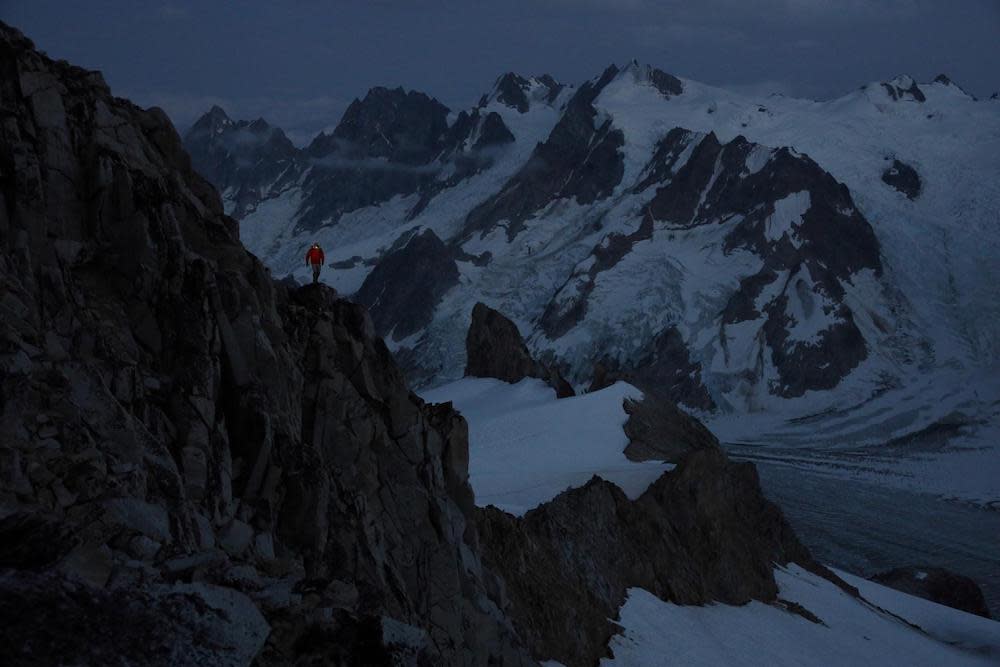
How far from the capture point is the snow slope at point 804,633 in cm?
Answer: 2562

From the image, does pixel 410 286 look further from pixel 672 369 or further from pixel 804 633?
pixel 804 633

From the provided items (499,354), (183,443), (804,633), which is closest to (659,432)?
(804,633)

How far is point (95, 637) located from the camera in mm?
7012

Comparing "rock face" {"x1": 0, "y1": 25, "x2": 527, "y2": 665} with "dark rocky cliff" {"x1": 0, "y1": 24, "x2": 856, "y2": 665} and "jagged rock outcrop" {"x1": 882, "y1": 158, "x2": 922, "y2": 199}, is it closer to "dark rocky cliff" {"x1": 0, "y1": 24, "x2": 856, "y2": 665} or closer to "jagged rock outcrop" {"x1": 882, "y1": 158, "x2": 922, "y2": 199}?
"dark rocky cliff" {"x1": 0, "y1": 24, "x2": 856, "y2": 665}

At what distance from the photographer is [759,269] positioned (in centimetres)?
13662

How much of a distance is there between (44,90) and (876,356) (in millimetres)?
129141

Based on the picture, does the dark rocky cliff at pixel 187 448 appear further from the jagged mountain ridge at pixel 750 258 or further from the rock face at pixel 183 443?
the jagged mountain ridge at pixel 750 258

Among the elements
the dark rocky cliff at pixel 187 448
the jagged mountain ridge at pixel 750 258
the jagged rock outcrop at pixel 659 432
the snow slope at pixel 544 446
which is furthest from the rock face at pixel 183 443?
the jagged mountain ridge at pixel 750 258

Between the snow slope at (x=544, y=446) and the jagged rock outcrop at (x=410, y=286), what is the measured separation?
305 ft

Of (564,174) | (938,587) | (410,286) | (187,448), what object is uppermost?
(564,174)

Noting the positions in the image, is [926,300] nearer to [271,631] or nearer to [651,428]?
[651,428]

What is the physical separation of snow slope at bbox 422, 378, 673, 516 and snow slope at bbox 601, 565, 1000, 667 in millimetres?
5386

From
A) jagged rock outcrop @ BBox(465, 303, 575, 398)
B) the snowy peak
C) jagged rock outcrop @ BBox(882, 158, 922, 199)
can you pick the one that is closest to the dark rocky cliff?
jagged rock outcrop @ BBox(465, 303, 575, 398)

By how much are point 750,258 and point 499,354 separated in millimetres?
84433
